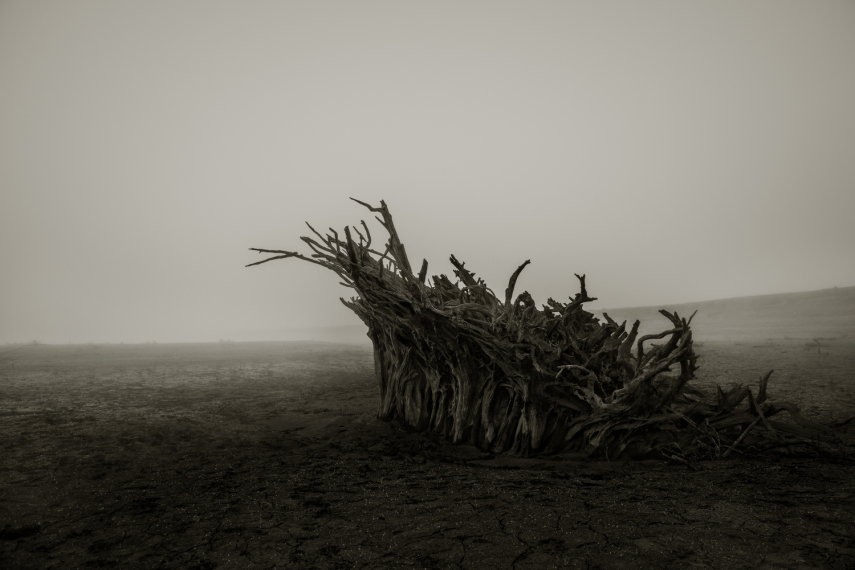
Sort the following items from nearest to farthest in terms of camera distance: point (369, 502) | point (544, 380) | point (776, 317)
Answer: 1. point (369, 502)
2. point (544, 380)
3. point (776, 317)

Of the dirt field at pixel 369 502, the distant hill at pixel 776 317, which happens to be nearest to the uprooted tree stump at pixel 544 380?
the dirt field at pixel 369 502

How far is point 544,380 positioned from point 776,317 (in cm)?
3487

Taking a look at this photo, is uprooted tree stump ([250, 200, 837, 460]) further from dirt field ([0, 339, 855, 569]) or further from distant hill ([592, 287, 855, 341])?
distant hill ([592, 287, 855, 341])

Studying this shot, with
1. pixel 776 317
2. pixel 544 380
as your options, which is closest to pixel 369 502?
pixel 544 380

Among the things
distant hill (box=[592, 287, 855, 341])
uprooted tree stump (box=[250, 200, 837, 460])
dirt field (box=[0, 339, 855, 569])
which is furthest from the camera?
distant hill (box=[592, 287, 855, 341])

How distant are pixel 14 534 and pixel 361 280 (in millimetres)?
3955

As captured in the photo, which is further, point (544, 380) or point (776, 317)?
point (776, 317)

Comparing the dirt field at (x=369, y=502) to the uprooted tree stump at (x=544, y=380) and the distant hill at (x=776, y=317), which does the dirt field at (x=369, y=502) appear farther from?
the distant hill at (x=776, y=317)

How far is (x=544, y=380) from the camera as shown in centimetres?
562

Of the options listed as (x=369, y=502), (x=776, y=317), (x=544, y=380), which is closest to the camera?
(x=369, y=502)

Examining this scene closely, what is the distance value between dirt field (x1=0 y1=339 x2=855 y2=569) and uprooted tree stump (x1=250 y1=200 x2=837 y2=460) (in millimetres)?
340

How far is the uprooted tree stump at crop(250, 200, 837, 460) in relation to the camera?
5.42 metres

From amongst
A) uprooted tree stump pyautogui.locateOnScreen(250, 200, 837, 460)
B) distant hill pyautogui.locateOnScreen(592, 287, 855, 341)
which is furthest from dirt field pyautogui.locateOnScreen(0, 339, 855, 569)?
distant hill pyautogui.locateOnScreen(592, 287, 855, 341)

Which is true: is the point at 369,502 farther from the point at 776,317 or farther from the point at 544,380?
the point at 776,317
